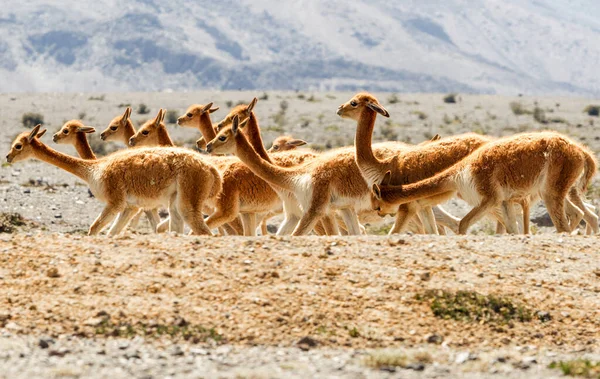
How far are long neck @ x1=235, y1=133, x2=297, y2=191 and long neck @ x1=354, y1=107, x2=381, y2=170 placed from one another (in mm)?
921

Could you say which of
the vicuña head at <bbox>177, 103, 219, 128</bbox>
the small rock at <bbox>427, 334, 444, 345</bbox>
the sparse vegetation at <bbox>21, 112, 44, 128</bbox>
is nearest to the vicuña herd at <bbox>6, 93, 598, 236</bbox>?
the vicuña head at <bbox>177, 103, 219, 128</bbox>

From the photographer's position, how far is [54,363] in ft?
28.7

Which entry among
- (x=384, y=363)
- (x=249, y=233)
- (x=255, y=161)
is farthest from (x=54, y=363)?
(x=249, y=233)

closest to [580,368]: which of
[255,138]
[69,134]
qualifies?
[255,138]

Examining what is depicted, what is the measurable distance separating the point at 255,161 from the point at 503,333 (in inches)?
249

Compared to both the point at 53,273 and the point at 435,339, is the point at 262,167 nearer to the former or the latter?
the point at 53,273

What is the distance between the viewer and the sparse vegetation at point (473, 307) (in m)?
10.3

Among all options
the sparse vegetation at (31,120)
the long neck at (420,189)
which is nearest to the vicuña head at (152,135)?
the long neck at (420,189)

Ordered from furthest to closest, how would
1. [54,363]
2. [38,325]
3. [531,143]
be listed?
1. [531,143]
2. [38,325]
3. [54,363]

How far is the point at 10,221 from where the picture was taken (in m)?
20.9

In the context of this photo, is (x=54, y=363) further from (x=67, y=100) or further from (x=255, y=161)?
(x=67, y=100)

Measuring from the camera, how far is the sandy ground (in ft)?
29.5

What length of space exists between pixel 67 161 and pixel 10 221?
5.21 m

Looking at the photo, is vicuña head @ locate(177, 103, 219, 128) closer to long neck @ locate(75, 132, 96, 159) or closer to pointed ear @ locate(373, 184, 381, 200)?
long neck @ locate(75, 132, 96, 159)
